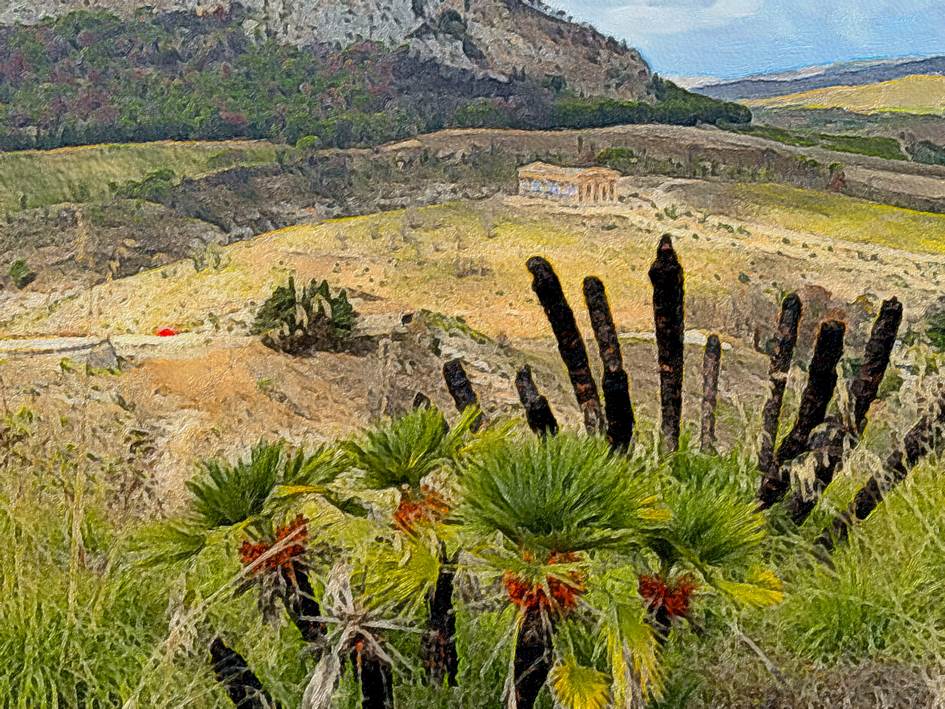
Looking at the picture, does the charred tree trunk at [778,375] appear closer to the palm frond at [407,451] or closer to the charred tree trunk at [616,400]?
the charred tree trunk at [616,400]

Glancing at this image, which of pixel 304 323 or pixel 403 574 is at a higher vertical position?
pixel 403 574

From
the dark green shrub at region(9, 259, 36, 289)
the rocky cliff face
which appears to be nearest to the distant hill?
the rocky cliff face

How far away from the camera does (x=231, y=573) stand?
1644 mm

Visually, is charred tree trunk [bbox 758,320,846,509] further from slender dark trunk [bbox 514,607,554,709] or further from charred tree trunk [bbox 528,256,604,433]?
slender dark trunk [bbox 514,607,554,709]

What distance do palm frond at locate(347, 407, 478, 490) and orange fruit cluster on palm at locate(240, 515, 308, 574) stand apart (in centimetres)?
14

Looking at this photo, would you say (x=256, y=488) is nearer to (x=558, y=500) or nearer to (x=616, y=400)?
(x=558, y=500)

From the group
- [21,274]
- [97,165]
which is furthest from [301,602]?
[97,165]

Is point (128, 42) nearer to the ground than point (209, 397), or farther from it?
farther from it

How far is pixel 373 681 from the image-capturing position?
126 centimetres

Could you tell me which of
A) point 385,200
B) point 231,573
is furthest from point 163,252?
point 231,573

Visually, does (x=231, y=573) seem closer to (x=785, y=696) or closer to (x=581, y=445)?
(x=581, y=445)

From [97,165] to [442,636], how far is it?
81.1 ft

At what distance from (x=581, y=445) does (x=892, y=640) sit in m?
0.90

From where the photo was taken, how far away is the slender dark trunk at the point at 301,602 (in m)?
1.35
